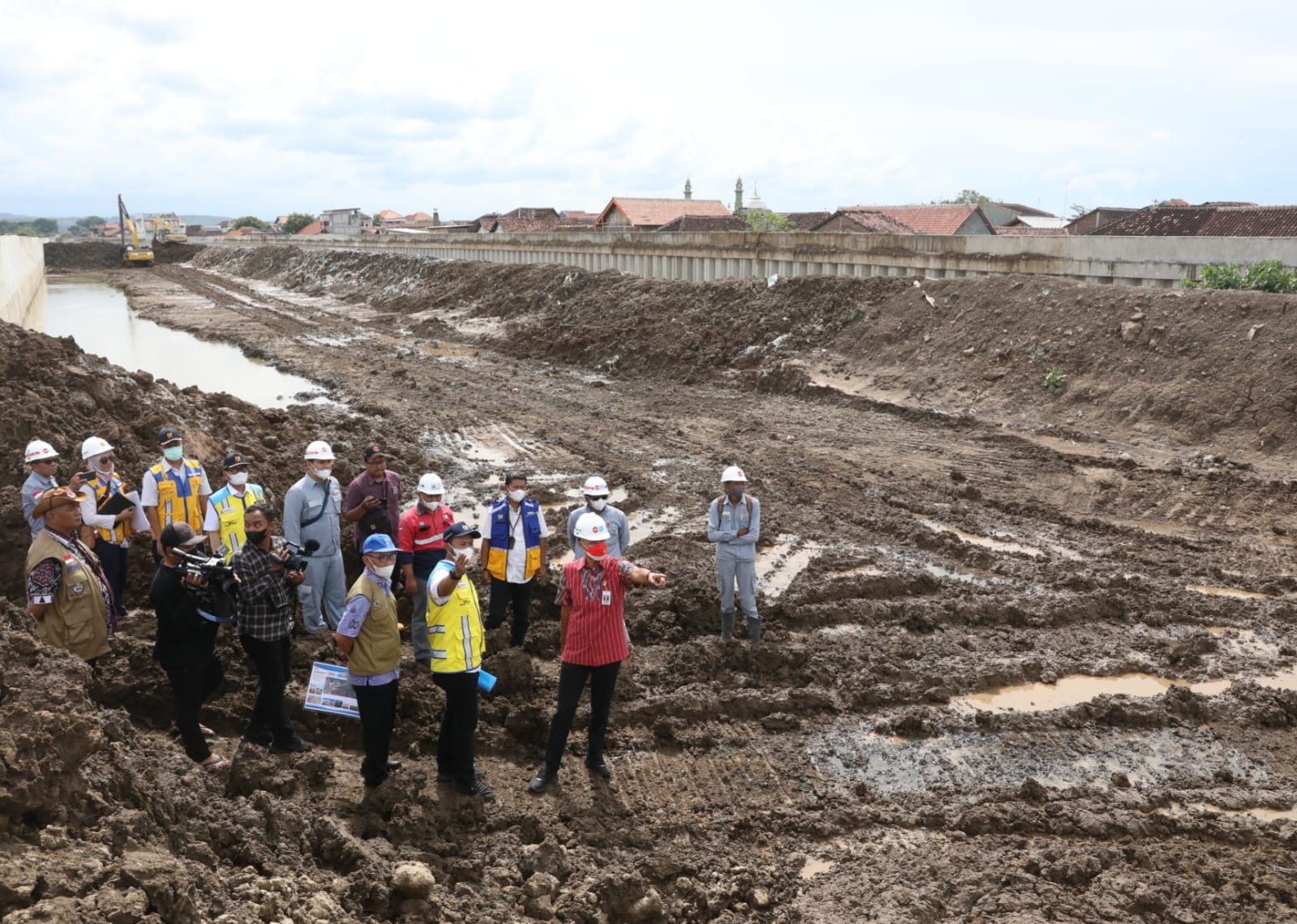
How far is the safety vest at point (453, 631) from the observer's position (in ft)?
18.5

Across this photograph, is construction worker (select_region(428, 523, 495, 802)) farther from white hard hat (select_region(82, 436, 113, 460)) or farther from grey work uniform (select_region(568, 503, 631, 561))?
white hard hat (select_region(82, 436, 113, 460))

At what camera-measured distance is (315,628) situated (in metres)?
8.10

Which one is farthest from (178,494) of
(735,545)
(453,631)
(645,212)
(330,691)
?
(645,212)

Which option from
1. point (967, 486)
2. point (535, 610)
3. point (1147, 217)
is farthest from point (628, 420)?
A: point (1147, 217)

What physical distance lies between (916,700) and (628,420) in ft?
36.3

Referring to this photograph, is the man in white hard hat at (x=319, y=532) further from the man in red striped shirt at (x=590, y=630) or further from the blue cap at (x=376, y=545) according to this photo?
the man in red striped shirt at (x=590, y=630)

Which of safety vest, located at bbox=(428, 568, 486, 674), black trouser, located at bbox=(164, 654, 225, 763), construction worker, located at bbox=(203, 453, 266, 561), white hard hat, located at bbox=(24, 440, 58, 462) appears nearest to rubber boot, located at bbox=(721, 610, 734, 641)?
safety vest, located at bbox=(428, 568, 486, 674)

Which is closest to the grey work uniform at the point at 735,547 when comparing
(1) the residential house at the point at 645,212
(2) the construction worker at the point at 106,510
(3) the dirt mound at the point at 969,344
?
(2) the construction worker at the point at 106,510

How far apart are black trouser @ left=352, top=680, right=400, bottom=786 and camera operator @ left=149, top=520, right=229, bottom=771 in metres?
0.89

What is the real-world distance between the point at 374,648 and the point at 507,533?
2.30 metres

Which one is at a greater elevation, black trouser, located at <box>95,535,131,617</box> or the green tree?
the green tree

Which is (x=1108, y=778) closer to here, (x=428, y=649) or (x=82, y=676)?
(x=428, y=649)

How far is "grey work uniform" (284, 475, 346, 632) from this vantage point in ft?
25.0

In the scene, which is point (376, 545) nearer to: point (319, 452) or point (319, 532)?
point (319, 452)
